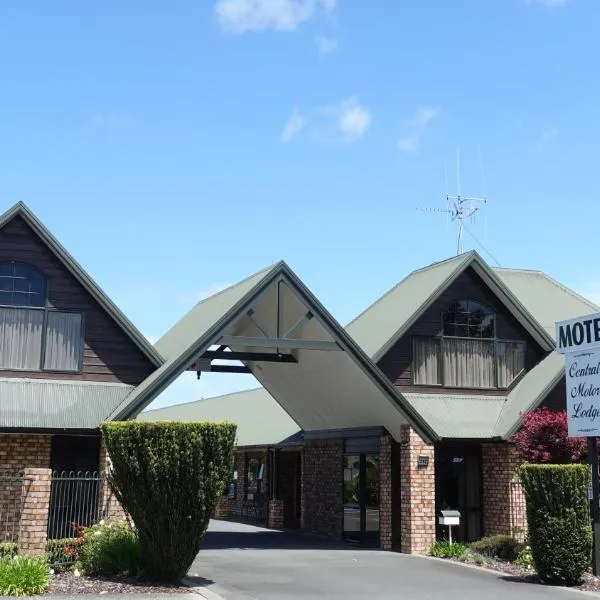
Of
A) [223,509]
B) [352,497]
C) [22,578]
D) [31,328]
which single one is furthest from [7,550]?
[223,509]

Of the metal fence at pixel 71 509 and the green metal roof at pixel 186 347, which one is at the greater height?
the green metal roof at pixel 186 347

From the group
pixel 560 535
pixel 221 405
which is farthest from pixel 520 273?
pixel 221 405

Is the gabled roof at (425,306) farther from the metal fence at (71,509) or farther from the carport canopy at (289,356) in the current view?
the metal fence at (71,509)

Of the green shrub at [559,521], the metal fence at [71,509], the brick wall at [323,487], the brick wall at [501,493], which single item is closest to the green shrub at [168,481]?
the metal fence at [71,509]

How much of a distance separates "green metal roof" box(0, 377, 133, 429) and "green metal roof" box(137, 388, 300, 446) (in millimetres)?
5711

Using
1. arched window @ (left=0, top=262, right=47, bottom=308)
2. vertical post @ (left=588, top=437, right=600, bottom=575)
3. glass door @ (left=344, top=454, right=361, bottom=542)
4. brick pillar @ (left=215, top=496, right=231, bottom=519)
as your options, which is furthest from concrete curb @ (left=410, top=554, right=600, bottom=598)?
brick pillar @ (left=215, top=496, right=231, bottom=519)

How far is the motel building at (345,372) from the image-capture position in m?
20.0

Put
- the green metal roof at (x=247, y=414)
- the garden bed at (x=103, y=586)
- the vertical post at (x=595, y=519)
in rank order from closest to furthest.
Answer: the garden bed at (x=103, y=586)
the vertical post at (x=595, y=519)
the green metal roof at (x=247, y=414)

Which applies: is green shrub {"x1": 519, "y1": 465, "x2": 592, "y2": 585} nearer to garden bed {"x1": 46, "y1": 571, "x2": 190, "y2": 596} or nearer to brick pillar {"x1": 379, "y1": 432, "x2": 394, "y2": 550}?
brick pillar {"x1": 379, "y1": 432, "x2": 394, "y2": 550}

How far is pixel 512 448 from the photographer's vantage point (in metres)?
22.0

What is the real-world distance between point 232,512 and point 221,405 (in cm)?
726

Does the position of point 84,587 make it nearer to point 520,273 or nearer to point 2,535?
point 2,535

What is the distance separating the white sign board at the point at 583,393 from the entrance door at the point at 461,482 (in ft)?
18.1

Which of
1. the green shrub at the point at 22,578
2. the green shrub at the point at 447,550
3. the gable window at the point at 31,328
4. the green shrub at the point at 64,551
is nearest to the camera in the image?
the green shrub at the point at 22,578
